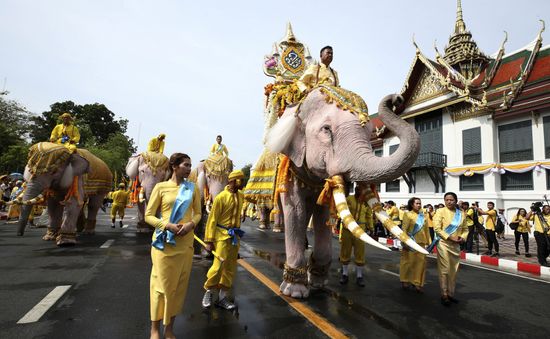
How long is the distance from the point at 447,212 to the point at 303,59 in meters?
5.21

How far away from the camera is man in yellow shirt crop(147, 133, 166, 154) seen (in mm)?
9249

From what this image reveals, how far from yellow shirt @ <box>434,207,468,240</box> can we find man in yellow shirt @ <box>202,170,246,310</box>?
288 cm

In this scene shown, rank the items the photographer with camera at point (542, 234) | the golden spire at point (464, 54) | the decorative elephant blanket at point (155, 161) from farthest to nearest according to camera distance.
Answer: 1. the golden spire at point (464, 54)
2. the decorative elephant blanket at point (155, 161)
3. the photographer with camera at point (542, 234)

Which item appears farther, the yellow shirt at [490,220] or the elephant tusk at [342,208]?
the yellow shirt at [490,220]

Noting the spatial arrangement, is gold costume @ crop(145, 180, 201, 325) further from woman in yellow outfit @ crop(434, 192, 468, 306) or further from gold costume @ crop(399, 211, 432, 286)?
gold costume @ crop(399, 211, 432, 286)

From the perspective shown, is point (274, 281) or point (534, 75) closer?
point (274, 281)

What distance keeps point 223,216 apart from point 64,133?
6026 mm

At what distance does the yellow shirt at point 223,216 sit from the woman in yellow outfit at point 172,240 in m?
0.75

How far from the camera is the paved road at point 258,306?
296cm

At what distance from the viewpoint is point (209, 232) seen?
141 inches

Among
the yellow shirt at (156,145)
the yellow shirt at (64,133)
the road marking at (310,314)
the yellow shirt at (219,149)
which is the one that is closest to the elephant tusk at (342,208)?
the road marking at (310,314)

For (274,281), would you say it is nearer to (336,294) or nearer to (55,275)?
(336,294)

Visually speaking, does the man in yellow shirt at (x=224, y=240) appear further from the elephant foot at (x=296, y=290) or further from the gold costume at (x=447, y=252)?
the gold costume at (x=447, y=252)

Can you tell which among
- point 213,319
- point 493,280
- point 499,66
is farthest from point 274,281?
point 499,66
